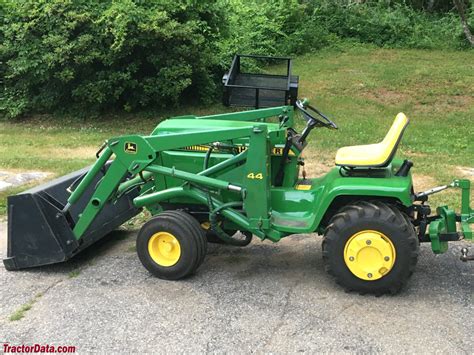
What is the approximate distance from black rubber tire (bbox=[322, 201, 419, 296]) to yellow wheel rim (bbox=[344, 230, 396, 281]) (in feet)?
0.09


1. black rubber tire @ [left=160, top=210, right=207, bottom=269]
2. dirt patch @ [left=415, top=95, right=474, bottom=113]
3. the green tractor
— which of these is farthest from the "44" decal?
dirt patch @ [left=415, top=95, right=474, bottom=113]

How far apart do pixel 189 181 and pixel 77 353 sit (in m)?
1.51

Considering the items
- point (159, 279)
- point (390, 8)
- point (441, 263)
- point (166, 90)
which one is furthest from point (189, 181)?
point (390, 8)

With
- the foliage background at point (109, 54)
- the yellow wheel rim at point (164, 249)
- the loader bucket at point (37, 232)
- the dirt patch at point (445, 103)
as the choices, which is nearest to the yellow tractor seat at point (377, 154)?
the yellow wheel rim at point (164, 249)

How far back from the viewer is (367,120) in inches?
431

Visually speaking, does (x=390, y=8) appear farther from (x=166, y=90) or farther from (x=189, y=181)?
(x=189, y=181)

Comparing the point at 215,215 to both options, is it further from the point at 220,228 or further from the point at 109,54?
the point at 109,54

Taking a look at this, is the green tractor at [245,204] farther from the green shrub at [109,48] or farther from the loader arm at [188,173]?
the green shrub at [109,48]

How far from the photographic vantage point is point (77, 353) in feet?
11.1

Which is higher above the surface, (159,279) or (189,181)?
(189,181)

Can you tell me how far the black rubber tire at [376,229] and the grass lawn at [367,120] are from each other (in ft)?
7.71

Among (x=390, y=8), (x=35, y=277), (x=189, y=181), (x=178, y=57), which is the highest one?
(x=390, y=8)

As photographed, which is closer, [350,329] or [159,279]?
[350,329]

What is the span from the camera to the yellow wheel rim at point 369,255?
3852mm
